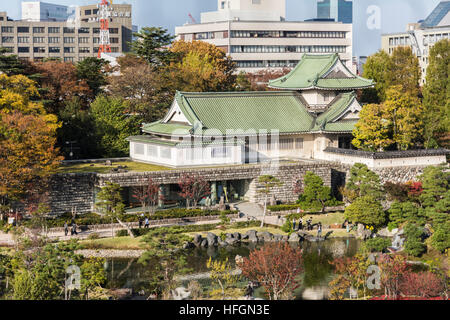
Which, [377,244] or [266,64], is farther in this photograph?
[266,64]

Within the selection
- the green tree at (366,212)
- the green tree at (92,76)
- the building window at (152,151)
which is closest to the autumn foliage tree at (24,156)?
the building window at (152,151)

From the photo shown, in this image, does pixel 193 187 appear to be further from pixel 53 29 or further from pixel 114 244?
pixel 53 29

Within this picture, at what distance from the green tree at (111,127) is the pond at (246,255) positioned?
1995cm

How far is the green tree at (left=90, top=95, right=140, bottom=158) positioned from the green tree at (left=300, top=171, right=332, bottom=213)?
57.6ft

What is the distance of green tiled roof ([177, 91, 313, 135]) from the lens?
52156 mm

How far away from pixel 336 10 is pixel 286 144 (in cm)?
9142

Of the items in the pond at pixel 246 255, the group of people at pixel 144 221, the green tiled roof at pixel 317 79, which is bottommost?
the pond at pixel 246 255

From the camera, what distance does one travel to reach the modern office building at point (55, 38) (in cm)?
12350

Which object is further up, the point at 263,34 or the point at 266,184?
the point at 263,34

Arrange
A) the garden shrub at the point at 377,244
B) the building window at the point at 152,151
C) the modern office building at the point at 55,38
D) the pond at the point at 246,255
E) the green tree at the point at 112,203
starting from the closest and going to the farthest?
1. the pond at the point at 246,255
2. the garden shrub at the point at 377,244
3. the green tree at the point at 112,203
4. the building window at the point at 152,151
5. the modern office building at the point at 55,38

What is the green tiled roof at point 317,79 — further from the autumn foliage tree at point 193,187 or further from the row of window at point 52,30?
the row of window at point 52,30

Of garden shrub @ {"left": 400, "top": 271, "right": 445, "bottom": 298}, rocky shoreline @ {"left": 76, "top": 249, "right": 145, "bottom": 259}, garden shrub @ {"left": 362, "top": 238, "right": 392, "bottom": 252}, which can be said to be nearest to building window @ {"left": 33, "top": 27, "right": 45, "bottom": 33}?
rocky shoreline @ {"left": 76, "top": 249, "right": 145, "bottom": 259}

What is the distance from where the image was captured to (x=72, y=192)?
44.5 meters

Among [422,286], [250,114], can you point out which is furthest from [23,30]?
[422,286]
